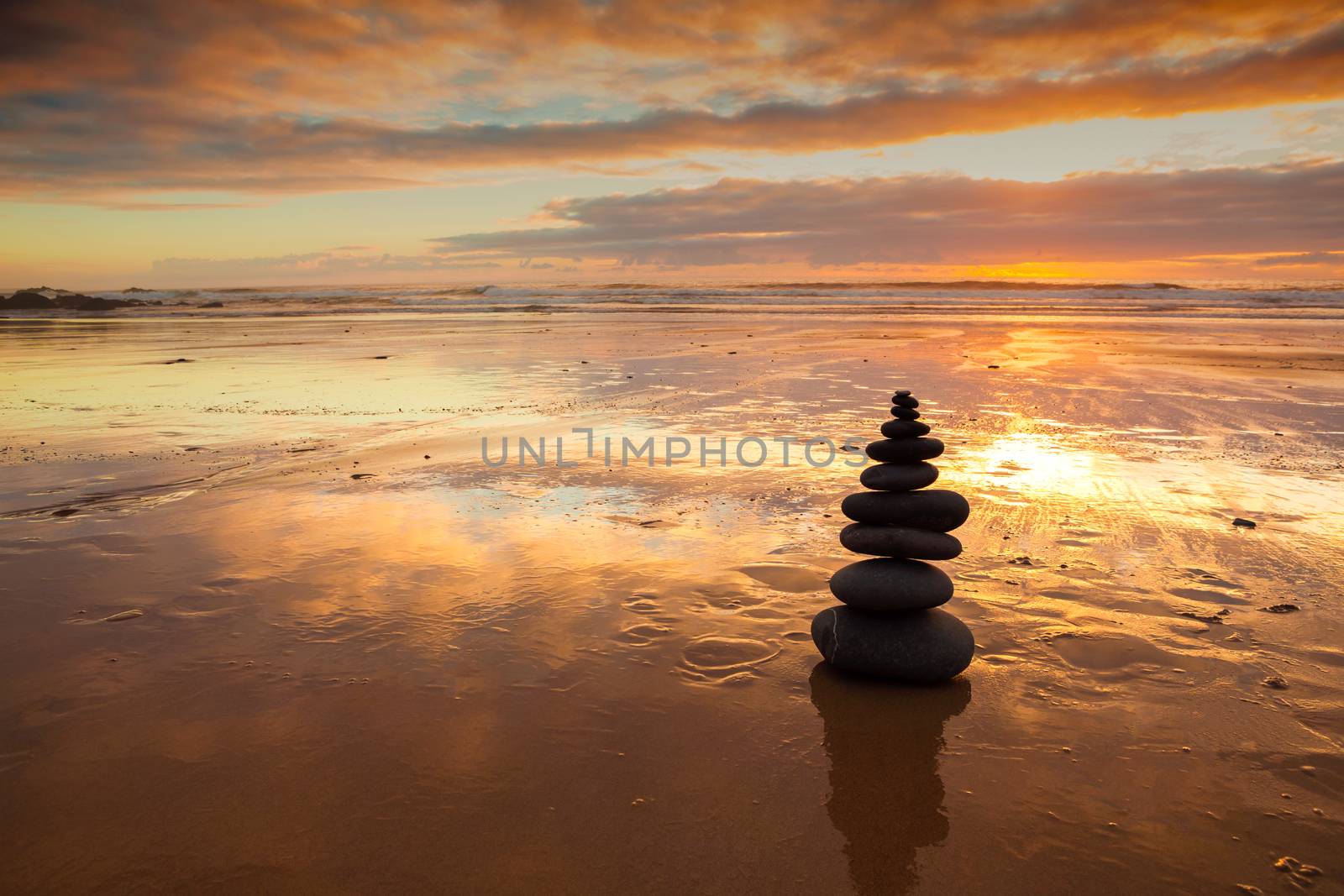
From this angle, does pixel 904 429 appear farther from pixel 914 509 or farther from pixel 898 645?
pixel 898 645

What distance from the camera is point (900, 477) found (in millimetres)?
5090

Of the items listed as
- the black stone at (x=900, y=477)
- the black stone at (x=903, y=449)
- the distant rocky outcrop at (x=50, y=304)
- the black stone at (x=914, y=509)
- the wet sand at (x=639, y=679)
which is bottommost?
the wet sand at (x=639, y=679)

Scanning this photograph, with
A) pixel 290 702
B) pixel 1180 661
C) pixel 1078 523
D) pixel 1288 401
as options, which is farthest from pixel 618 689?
pixel 1288 401

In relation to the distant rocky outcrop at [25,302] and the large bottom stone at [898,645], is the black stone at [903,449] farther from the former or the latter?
the distant rocky outcrop at [25,302]

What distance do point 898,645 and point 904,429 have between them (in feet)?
4.76

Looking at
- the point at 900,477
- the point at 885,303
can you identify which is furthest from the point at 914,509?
the point at 885,303

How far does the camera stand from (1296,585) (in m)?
5.64

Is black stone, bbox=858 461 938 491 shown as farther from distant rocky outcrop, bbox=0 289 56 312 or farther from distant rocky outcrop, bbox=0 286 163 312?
distant rocky outcrop, bbox=0 289 56 312

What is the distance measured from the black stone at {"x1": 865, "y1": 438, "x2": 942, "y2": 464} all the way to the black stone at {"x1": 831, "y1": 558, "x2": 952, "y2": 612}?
2.41ft

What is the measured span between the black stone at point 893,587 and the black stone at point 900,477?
537 mm

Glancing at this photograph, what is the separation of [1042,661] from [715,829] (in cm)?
256

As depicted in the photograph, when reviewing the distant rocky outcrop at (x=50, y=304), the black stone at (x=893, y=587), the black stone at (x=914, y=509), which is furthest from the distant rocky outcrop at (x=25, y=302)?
the black stone at (x=893, y=587)

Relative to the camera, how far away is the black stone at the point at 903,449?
5.09 metres

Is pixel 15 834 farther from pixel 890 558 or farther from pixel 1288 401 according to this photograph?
pixel 1288 401
